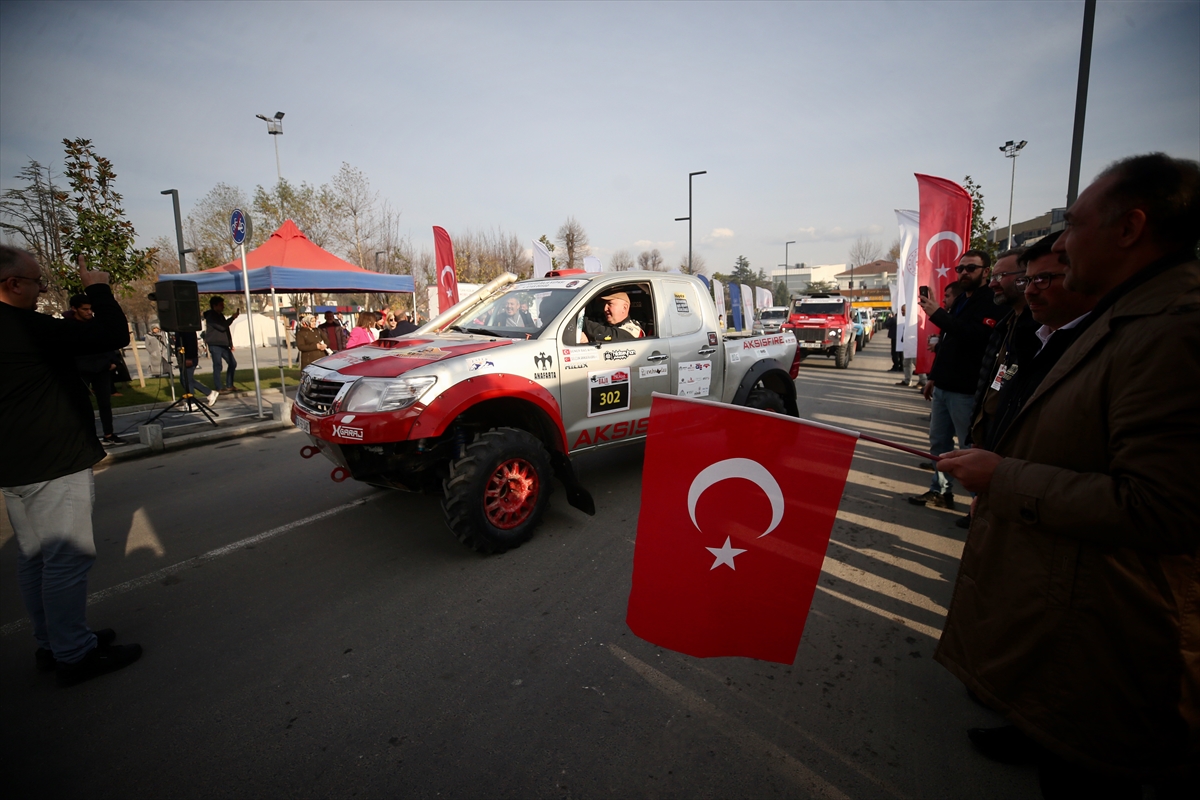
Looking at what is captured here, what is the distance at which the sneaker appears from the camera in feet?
16.6

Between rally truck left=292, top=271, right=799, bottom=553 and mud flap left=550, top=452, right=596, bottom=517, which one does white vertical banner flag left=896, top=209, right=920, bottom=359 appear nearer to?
rally truck left=292, top=271, right=799, bottom=553

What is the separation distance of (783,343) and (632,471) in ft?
7.97

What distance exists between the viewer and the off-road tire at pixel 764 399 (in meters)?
5.96

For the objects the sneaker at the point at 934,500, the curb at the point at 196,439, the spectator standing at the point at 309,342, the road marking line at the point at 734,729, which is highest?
A: the spectator standing at the point at 309,342

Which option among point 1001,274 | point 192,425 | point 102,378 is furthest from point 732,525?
point 192,425

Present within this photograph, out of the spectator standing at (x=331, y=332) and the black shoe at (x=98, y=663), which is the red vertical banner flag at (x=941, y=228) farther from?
the spectator standing at (x=331, y=332)

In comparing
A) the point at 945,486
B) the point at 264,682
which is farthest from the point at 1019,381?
the point at 264,682

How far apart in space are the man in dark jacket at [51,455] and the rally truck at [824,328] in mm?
16362

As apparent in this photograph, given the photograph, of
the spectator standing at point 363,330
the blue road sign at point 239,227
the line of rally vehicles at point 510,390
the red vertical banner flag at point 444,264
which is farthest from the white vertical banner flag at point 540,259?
the line of rally vehicles at point 510,390

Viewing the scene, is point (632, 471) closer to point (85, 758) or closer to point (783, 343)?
point (783, 343)

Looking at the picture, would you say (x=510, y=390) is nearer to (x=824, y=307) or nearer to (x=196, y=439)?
(x=196, y=439)

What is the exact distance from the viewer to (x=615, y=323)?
5070 millimetres

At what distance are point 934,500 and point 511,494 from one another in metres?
3.91

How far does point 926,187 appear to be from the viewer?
7863 mm
